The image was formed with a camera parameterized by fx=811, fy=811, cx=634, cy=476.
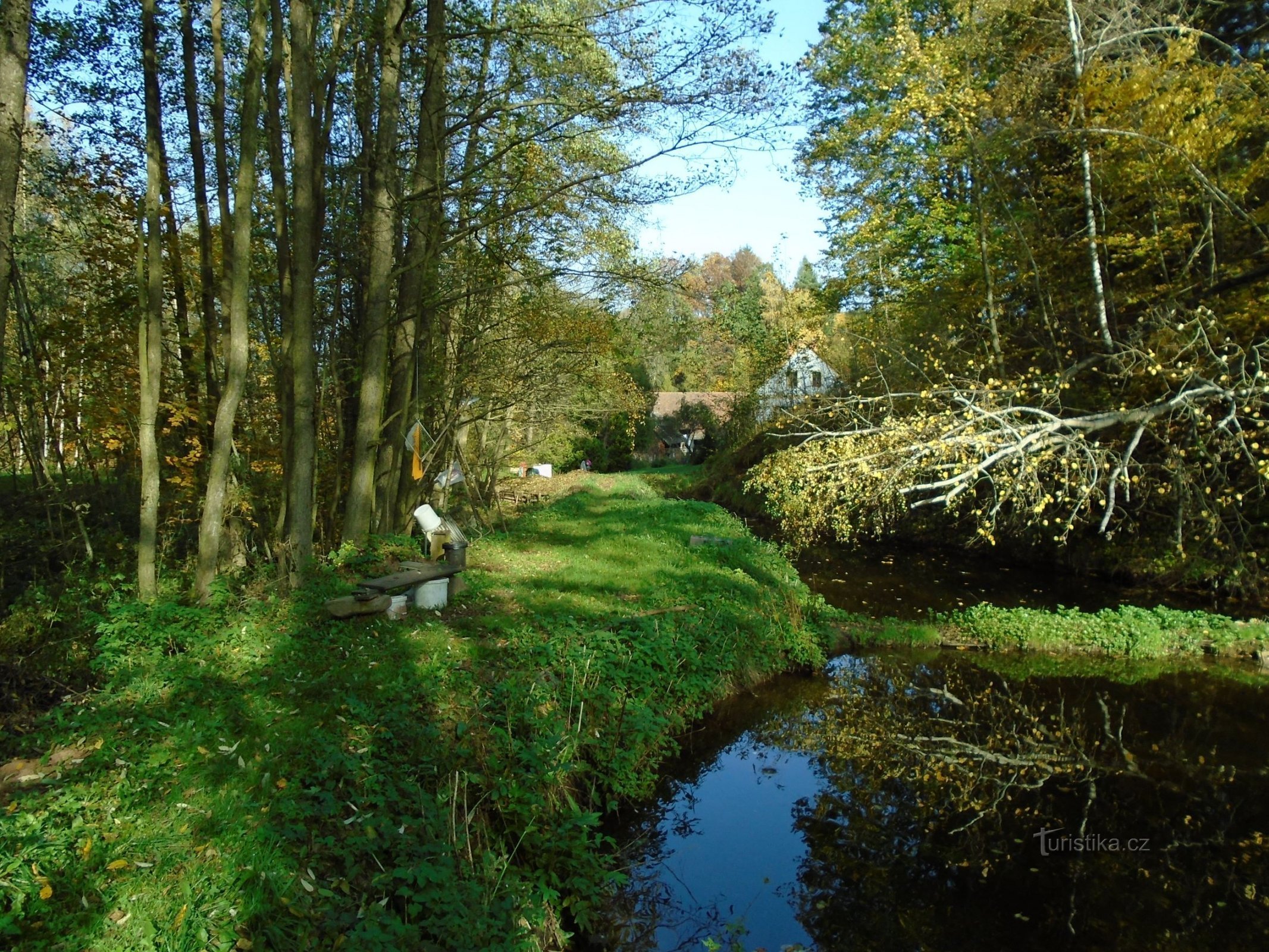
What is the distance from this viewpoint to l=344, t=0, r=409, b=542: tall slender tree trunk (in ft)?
29.7

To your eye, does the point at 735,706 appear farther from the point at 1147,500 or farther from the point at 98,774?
the point at 1147,500

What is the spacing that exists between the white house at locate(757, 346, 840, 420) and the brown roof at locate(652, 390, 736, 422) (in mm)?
3663

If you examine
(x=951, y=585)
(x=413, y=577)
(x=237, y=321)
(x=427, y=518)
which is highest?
(x=237, y=321)

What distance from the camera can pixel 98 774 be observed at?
4.16 m

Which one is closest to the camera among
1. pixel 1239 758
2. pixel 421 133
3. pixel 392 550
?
pixel 1239 758

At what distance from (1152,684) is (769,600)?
4.49 m

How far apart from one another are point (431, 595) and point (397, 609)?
1.68 feet

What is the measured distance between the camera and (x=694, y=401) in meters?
46.6

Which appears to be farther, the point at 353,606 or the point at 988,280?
the point at 988,280

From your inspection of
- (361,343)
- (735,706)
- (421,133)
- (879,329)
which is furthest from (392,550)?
(879,329)

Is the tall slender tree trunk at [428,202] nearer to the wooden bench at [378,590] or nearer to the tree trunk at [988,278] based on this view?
the wooden bench at [378,590]

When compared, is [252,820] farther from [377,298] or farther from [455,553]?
[377,298]

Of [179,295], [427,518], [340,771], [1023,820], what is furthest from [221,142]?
[1023,820]

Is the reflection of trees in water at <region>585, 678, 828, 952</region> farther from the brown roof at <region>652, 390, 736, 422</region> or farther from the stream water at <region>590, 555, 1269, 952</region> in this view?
the brown roof at <region>652, 390, 736, 422</region>
